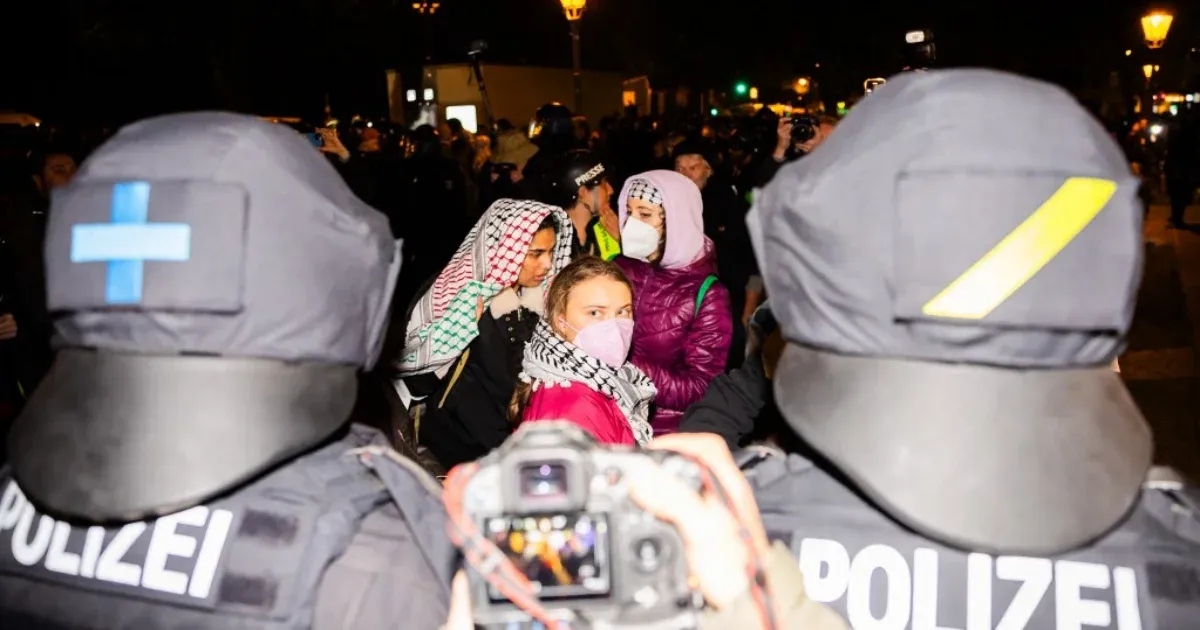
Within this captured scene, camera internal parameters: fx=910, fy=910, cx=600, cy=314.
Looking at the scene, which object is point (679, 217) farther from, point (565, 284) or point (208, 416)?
point (208, 416)

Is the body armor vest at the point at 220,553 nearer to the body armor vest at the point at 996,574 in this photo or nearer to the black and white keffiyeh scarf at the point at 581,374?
the body armor vest at the point at 996,574

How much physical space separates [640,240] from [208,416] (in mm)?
2907

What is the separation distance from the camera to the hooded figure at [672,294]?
12.4ft

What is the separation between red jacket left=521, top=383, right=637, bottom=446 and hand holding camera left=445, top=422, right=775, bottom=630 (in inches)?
59.5

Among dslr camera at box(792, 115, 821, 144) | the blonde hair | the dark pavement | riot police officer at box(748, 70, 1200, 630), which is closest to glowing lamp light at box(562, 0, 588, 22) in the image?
dslr camera at box(792, 115, 821, 144)

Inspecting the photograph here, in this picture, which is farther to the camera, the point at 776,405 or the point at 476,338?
the point at 476,338

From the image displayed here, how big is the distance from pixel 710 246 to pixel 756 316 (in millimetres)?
1564

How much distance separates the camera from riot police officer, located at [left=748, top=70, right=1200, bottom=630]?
4.41 ft

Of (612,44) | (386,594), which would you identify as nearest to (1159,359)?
(386,594)

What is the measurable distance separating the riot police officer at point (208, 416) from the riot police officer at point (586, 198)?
3.94m

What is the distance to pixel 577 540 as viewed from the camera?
1.23 meters

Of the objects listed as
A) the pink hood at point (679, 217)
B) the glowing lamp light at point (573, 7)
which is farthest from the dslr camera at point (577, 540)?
the glowing lamp light at point (573, 7)

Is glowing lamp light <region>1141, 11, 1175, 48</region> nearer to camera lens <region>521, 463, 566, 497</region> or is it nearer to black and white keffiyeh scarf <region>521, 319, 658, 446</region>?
black and white keffiyeh scarf <region>521, 319, 658, 446</region>

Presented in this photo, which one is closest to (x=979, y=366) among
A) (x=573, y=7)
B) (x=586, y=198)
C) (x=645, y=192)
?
(x=645, y=192)
